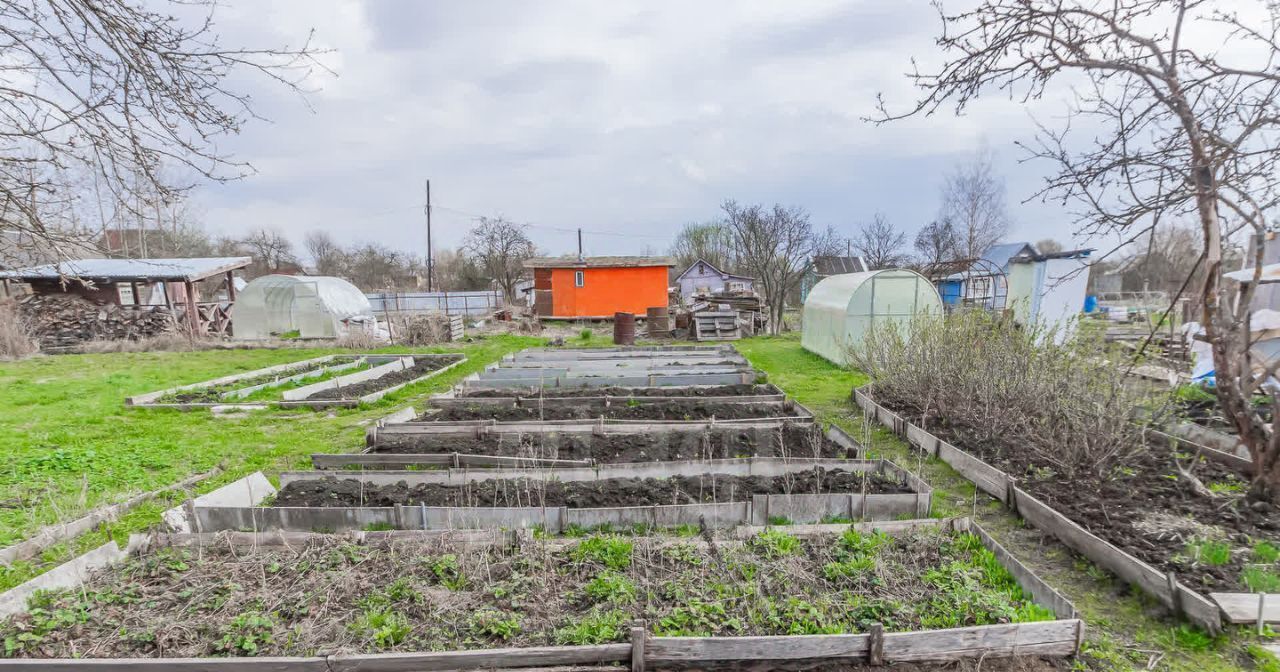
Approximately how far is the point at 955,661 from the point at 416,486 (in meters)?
4.06

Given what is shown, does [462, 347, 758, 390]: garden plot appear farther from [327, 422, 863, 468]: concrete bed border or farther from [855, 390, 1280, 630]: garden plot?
[855, 390, 1280, 630]: garden plot

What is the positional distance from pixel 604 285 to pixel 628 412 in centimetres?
1617

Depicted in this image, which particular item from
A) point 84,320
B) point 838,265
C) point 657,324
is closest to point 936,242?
point 838,265

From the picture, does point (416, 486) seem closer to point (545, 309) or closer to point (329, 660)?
point (329, 660)

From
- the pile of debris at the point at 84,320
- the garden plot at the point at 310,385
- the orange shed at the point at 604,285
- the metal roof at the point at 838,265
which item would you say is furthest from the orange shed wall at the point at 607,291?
the pile of debris at the point at 84,320

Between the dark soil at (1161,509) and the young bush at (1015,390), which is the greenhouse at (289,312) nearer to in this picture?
the young bush at (1015,390)

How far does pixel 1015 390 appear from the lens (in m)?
5.69

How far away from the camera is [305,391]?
29.3ft

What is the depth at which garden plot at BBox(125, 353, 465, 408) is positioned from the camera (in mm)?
8312

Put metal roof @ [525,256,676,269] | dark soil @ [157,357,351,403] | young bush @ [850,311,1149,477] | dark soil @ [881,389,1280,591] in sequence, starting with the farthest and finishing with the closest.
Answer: metal roof @ [525,256,676,269] → dark soil @ [157,357,351,403] → young bush @ [850,311,1149,477] → dark soil @ [881,389,1280,591]

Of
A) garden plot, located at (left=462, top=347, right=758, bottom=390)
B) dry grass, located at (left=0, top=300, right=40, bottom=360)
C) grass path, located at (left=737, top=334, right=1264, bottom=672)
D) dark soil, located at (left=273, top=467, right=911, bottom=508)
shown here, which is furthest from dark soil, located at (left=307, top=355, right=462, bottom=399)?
dry grass, located at (left=0, top=300, right=40, bottom=360)

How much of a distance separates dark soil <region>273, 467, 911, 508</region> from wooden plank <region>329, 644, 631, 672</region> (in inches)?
62.2

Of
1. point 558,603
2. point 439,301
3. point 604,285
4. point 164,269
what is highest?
→ point 164,269

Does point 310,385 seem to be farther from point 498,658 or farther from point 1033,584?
point 1033,584
